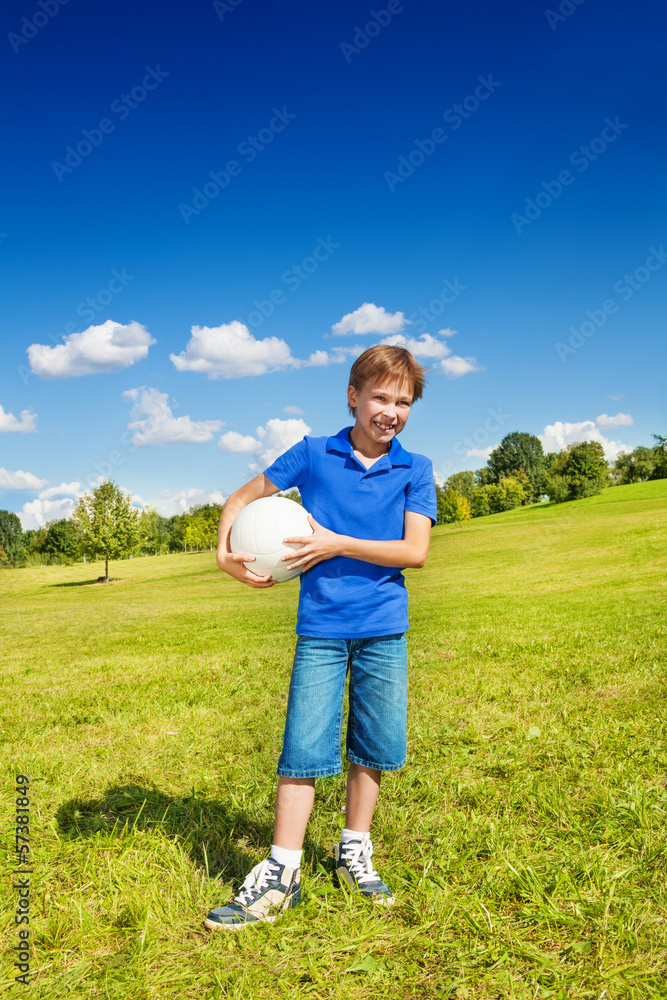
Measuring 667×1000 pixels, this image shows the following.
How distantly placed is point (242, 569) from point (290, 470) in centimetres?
50

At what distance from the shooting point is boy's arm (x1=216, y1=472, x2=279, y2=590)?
287 centimetres

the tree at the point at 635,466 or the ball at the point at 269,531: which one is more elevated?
the tree at the point at 635,466

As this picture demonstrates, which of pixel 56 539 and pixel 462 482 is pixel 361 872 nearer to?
pixel 56 539

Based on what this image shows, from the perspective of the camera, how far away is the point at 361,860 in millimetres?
2805

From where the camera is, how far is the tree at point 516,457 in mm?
92562

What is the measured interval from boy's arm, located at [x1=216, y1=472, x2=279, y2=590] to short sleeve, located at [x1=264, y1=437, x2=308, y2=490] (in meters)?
0.05

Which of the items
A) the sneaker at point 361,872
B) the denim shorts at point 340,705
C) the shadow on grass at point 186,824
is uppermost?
the denim shorts at point 340,705

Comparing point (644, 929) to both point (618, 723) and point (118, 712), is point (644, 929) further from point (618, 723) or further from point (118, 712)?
point (118, 712)

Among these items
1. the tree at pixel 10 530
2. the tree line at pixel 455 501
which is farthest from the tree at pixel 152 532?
the tree at pixel 10 530

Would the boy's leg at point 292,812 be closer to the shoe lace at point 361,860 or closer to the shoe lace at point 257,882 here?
the shoe lace at point 257,882

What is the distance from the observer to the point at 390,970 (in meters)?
2.29

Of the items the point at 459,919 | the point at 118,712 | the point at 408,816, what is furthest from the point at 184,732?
the point at 459,919

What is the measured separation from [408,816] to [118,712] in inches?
119

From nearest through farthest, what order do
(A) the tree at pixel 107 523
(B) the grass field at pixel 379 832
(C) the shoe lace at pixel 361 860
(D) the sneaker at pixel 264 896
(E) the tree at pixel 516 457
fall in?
(B) the grass field at pixel 379 832 < (D) the sneaker at pixel 264 896 < (C) the shoe lace at pixel 361 860 < (A) the tree at pixel 107 523 < (E) the tree at pixel 516 457
